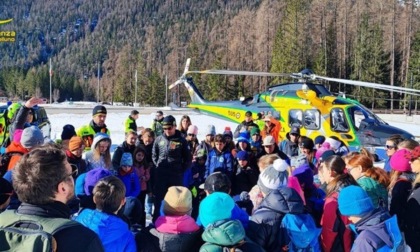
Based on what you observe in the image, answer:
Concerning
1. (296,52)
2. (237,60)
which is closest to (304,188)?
(296,52)

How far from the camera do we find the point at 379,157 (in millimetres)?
11266

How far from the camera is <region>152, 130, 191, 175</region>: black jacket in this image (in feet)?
20.1

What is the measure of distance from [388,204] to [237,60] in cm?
6262

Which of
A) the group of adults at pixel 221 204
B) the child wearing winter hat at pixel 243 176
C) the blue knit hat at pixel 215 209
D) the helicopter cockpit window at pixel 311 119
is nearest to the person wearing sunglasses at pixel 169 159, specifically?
the group of adults at pixel 221 204

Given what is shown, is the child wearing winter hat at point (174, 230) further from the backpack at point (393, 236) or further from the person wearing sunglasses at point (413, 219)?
the person wearing sunglasses at point (413, 219)

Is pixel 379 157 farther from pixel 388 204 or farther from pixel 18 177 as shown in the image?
pixel 18 177

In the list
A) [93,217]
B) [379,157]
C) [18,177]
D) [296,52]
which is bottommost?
[379,157]

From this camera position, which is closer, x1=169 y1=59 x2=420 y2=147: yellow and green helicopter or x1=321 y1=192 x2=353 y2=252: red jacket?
x1=321 y1=192 x2=353 y2=252: red jacket

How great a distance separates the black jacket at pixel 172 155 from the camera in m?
6.13

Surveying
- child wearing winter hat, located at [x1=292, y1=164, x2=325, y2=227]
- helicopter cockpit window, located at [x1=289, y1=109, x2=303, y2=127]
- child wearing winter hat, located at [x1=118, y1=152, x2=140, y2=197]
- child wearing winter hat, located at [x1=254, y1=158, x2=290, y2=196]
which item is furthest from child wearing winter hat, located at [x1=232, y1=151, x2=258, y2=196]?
helicopter cockpit window, located at [x1=289, y1=109, x2=303, y2=127]

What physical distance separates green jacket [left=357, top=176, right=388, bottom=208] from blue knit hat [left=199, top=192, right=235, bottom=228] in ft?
5.36

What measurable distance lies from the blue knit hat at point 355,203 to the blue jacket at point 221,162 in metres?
3.27

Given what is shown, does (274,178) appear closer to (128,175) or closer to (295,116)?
(128,175)

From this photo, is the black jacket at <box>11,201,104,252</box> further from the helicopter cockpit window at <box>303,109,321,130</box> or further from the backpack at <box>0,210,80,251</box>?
the helicopter cockpit window at <box>303,109,321,130</box>
